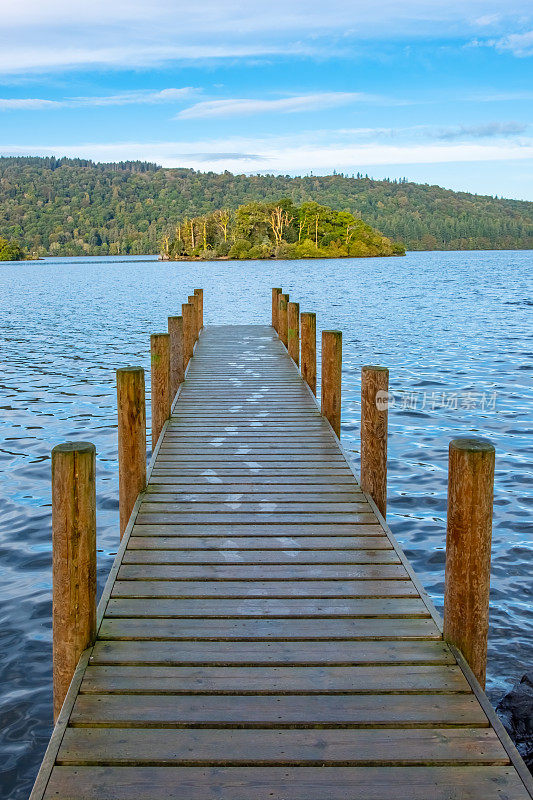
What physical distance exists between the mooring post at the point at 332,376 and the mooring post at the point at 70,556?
5361mm

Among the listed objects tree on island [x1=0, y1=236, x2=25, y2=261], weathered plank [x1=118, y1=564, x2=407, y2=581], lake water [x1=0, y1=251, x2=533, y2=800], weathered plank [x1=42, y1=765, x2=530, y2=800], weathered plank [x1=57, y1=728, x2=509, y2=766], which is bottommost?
lake water [x1=0, y1=251, x2=533, y2=800]

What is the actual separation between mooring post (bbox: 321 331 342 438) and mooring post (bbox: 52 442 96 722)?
5361 mm

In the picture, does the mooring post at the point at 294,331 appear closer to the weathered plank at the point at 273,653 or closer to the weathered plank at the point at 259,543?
the weathered plank at the point at 259,543

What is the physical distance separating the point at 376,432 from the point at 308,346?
5.21 meters

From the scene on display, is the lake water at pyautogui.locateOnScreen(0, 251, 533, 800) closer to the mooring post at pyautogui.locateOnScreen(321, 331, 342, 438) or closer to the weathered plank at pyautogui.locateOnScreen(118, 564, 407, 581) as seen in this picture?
the weathered plank at pyautogui.locateOnScreen(118, 564, 407, 581)

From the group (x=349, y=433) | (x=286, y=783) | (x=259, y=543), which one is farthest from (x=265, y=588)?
(x=349, y=433)

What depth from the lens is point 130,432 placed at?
6.13 m

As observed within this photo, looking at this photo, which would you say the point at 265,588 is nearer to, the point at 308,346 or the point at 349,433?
the point at 308,346

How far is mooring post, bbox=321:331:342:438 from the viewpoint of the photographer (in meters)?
8.98

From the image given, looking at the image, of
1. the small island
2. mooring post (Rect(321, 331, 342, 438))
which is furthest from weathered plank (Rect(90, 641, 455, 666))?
the small island

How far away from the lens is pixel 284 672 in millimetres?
3746

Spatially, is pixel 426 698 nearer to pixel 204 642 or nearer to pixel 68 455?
pixel 204 642

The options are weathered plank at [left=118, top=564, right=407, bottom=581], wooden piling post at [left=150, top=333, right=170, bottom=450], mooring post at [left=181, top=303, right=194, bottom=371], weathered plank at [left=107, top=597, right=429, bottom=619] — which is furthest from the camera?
mooring post at [left=181, top=303, right=194, bottom=371]

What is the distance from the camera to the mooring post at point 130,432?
6051 mm
